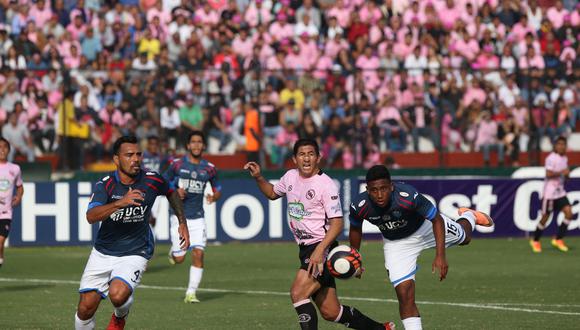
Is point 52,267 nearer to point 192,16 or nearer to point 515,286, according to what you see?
point 515,286

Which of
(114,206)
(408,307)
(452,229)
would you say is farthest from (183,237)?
(452,229)

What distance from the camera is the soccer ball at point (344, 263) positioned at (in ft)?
37.9

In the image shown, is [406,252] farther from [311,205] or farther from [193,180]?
[193,180]

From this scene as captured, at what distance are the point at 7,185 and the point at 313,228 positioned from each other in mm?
8474

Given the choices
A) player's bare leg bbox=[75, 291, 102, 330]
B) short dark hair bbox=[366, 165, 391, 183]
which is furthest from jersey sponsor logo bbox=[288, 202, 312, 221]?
player's bare leg bbox=[75, 291, 102, 330]

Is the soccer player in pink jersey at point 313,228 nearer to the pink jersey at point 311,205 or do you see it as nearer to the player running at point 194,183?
the pink jersey at point 311,205

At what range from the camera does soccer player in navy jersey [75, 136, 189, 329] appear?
11.8m

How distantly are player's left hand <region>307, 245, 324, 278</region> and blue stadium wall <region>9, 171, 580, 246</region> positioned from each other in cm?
1523

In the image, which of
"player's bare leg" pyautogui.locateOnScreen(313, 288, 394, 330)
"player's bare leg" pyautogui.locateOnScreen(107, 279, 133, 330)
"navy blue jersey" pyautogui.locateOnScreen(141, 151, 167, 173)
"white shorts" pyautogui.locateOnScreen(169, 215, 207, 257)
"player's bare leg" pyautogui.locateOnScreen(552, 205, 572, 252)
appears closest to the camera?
"player's bare leg" pyautogui.locateOnScreen(107, 279, 133, 330)

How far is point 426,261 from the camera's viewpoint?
2322 centimetres

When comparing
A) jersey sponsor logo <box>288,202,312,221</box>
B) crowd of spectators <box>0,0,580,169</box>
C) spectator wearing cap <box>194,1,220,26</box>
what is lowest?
jersey sponsor logo <box>288,202,312,221</box>

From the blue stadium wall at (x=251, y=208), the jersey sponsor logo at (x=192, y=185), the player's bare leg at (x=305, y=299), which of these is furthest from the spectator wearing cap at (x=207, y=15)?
the player's bare leg at (x=305, y=299)

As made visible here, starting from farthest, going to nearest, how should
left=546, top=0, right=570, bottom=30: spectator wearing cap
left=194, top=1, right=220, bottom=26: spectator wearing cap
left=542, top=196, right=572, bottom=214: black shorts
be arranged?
1. left=546, top=0, right=570, bottom=30: spectator wearing cap
2. left=194, top=1, right=220, bottom=26: spectator wearing cap
3. left=542, top=196, right=572, bottom=214: black shorts

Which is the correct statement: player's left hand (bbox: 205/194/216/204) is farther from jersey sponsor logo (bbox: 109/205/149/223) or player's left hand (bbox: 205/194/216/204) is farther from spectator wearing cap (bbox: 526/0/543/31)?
spectator wearing cap (bbox: 526/0/543/31)
